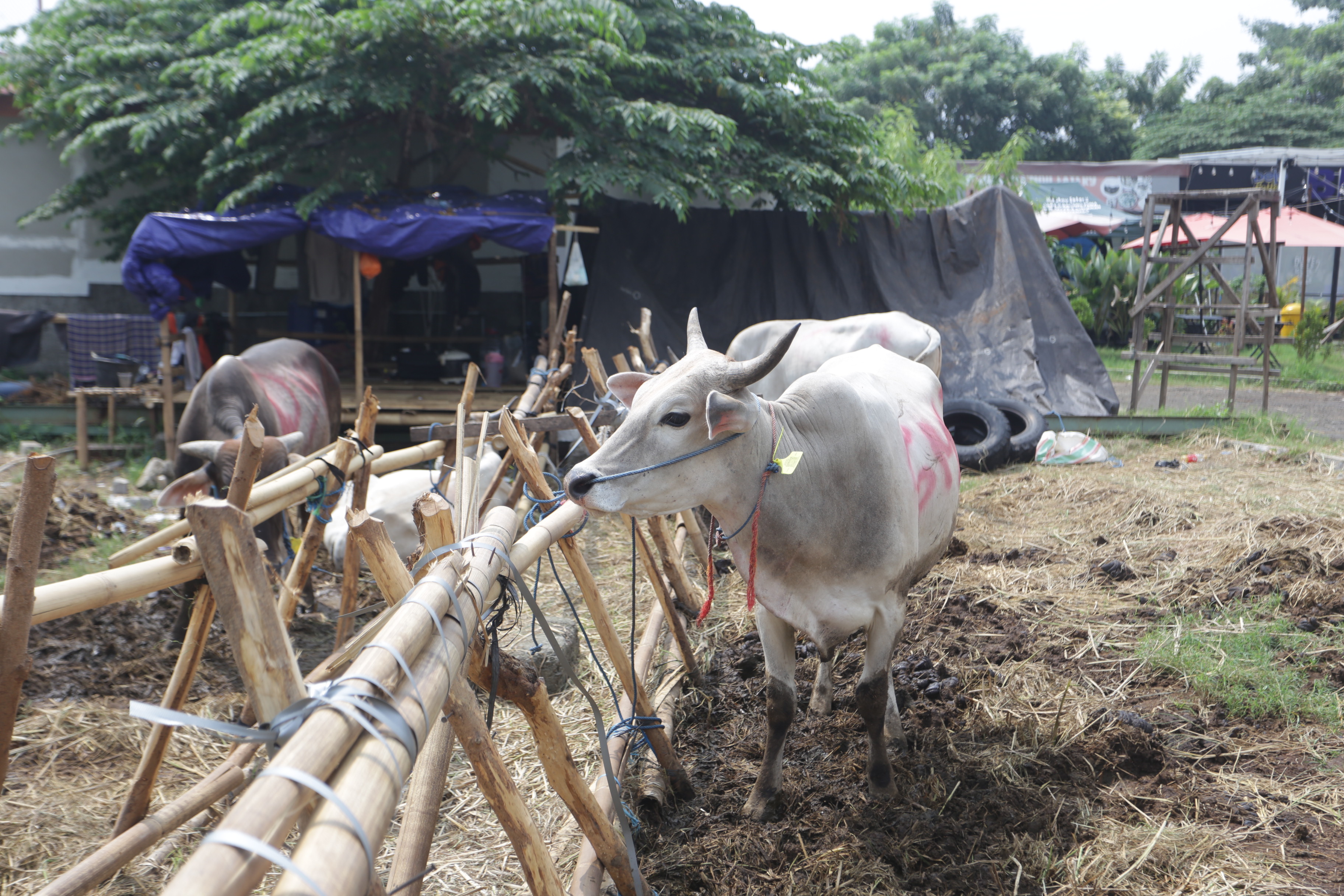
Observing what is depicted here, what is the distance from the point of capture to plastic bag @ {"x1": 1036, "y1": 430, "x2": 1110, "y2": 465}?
8453mm

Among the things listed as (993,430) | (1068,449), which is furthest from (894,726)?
(1068,449)

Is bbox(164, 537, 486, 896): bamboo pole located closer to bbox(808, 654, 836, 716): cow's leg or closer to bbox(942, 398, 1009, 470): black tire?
bbox(808, 654, 836, 716): cow's leg

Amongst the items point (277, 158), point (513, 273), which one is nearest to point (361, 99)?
point (277, 158)

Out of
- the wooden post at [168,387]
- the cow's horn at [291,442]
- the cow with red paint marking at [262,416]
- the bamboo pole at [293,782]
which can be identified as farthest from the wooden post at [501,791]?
the wooden post at [168,387]

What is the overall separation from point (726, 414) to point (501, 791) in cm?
123

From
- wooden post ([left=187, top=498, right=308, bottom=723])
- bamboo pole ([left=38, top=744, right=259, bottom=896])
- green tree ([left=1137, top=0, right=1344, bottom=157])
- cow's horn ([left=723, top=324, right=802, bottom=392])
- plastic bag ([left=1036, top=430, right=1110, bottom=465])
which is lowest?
bamboo pole ([left=38, top=744, right=259, bottom=896])

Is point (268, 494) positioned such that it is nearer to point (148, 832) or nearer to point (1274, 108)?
point (148, 832)

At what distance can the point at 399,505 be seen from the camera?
5738 millimetres

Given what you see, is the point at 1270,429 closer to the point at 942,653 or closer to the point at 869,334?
the point at 869,334

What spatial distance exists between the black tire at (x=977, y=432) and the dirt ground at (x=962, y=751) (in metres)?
2.51

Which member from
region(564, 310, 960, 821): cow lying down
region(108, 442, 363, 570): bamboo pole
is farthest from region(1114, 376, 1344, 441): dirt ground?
region(108, 442, 363, 570): bamboo pole

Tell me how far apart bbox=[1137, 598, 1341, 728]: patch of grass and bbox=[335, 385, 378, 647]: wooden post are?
3.57 m

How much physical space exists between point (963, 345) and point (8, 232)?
12664 mm

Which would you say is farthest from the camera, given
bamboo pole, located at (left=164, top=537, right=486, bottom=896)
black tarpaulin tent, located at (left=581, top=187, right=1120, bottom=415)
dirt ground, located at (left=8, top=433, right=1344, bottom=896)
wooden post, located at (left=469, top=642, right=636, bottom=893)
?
black tarpaulin tent, located at (left=581, top=187, right=1120, bottom=415)
